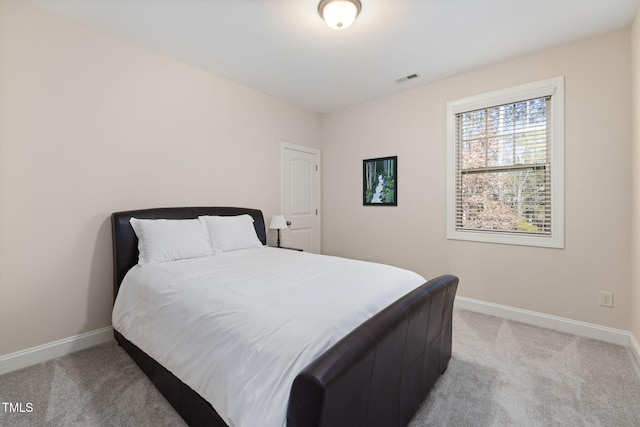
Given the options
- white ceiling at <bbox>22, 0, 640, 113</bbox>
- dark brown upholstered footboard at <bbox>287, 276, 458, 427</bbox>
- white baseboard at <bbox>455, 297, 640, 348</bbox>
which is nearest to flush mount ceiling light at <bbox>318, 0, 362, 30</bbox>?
white ceiling at <bbox>22, 0, 640, 113</bbox>

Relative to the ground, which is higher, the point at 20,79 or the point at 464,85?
the point at 464,85

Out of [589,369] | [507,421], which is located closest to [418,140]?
[589,369]

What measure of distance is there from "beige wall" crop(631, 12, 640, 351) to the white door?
338 cm

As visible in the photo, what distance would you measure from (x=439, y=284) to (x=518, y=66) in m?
2.49

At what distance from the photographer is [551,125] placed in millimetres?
2658

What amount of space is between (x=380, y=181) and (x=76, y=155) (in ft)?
10.5

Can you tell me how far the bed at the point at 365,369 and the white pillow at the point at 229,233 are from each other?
46 cm

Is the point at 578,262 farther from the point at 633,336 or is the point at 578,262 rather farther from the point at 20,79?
the point at 20,79

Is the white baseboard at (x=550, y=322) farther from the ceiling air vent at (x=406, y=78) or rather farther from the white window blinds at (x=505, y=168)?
the ceiling air vent at (x=406, y=78)

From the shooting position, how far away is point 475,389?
1808 mm

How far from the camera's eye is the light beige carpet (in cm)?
157

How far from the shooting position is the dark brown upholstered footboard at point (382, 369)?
0.91m

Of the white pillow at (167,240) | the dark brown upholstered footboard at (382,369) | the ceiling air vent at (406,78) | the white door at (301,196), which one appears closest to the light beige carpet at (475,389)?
the dark brown upholstered footboard at (382,369)

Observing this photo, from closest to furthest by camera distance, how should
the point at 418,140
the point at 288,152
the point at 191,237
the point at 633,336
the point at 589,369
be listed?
1. the point at 589,369
2. the point at 633,336
3. the point at 191,237
4. the point at 418,140
5. the point at 288,152
